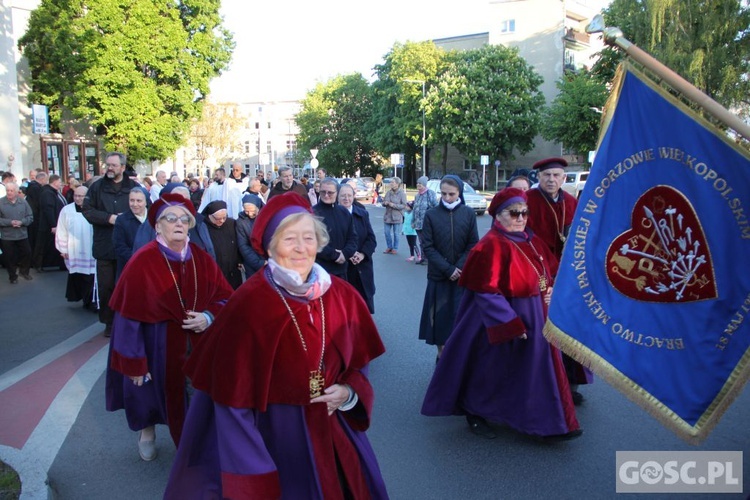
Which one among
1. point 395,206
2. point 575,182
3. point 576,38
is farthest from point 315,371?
point 576,38

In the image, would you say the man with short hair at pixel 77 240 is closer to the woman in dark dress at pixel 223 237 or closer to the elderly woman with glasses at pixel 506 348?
the woman in dark dress at pixel 223 237

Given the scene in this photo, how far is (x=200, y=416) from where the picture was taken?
2969 millimetres

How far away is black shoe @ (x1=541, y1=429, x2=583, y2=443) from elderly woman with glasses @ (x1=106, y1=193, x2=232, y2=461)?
2.66 m

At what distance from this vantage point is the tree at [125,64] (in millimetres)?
24234

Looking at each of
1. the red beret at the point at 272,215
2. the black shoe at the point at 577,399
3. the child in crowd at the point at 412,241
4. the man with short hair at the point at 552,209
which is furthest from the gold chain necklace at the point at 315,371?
the child in crowd at the point at 412,241

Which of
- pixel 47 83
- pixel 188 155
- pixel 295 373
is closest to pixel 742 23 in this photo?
pixel 47 83

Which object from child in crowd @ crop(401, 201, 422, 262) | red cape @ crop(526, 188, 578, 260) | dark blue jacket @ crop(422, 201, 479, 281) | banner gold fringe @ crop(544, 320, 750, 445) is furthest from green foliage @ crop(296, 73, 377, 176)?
banner gold fringe @ crop(544, 320, 750, 445)

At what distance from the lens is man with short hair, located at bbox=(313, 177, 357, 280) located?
762 cm

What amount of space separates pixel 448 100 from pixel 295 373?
4556 centimetres

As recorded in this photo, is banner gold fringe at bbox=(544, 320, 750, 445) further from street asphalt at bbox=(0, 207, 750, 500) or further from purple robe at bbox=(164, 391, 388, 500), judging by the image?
street asphalt at bbox=(0, 207, 750, 500)

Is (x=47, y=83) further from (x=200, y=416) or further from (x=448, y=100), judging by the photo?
(x=448, y=100)

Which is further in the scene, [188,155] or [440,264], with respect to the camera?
[188,155]

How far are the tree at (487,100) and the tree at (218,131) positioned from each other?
17.5 metres

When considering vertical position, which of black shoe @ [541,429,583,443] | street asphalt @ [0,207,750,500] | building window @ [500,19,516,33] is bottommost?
street asphalt @ [0,207,750,500]
